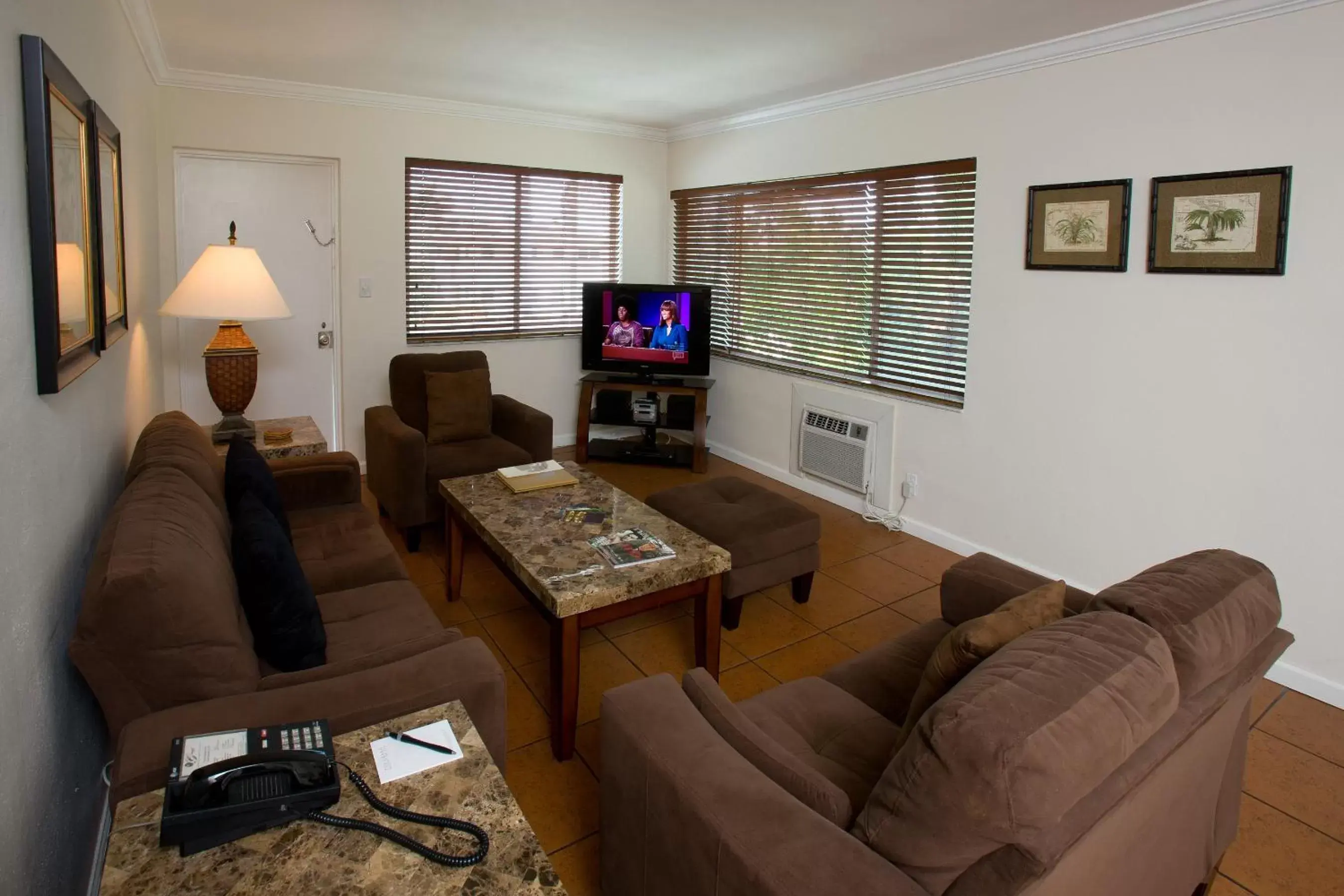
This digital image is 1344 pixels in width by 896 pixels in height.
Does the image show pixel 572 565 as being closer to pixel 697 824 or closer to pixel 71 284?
→ pixel 697 824

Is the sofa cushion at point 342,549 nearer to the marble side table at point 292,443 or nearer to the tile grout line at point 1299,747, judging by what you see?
the marble side table at point 292,443

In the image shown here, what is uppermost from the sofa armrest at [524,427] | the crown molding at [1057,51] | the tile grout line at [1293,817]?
the crown molding at [1057,51]

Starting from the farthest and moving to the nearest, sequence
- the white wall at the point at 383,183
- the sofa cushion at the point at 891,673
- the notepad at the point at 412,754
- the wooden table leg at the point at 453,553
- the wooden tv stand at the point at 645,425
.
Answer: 1. the wooden tv stand at the point at 645,425
2. the white wall at the point at 383,183
3. the wooden table leg at the point at 453,553
4. the sofa cushion at the point at 891,673
5. the notepad at the point at 412,754

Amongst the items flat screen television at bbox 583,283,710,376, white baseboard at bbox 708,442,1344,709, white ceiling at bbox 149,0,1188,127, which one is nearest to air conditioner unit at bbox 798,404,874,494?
white baseboard at bbox 708,442,1344,709

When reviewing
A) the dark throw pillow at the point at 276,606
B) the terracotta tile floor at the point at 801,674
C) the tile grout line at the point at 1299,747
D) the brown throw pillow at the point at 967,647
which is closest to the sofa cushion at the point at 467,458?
the terracotta tile floor at the point at 801,674

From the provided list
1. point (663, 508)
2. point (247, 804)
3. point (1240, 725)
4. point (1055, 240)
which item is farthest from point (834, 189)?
point (247, 804)

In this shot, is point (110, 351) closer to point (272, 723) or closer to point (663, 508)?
point (272, 723)

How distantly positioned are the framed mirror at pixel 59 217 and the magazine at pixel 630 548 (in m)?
1.48

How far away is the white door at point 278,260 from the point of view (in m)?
4.57

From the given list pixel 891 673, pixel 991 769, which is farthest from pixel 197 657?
pixel 891 673

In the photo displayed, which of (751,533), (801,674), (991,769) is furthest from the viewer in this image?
(751,533)

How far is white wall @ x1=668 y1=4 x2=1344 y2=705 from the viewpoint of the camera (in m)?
2.77

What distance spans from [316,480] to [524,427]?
137cm

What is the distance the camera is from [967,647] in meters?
1.45
